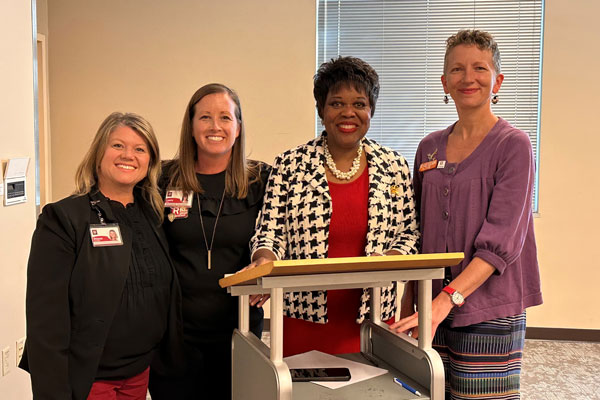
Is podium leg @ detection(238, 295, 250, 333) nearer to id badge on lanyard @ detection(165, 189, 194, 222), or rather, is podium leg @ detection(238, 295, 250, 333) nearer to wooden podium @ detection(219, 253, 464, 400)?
wooden podium @ detection(219, 253, 464, 400)

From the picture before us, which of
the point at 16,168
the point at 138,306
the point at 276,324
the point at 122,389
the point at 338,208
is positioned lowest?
the point at 122,389

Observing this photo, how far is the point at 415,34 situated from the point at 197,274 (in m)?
3.56

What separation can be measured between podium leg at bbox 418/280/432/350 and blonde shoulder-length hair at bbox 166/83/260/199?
0.93 metres

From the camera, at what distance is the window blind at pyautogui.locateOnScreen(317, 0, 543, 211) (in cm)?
490

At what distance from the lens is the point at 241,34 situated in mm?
4938

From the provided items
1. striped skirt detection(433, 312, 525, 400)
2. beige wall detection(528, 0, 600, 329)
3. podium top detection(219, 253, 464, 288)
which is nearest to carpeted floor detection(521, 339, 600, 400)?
beige wall detection(528, 0, 600, 329)

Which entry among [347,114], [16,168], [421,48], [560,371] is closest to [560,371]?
[560,371]

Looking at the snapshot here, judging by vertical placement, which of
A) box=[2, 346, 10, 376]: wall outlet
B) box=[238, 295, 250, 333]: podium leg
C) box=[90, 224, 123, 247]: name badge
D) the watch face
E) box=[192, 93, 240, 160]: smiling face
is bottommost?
box=[2, 346, 10, 376]: wall outlet

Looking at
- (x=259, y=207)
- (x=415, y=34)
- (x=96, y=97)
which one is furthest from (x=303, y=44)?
(x=259, y=207)

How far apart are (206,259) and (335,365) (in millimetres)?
706

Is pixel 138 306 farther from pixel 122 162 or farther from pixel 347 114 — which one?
pixel 347 114

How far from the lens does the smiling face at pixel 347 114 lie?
2.04 meters

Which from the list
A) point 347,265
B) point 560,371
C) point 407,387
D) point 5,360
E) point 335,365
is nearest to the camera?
point 347,265

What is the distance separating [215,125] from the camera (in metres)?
2.21
